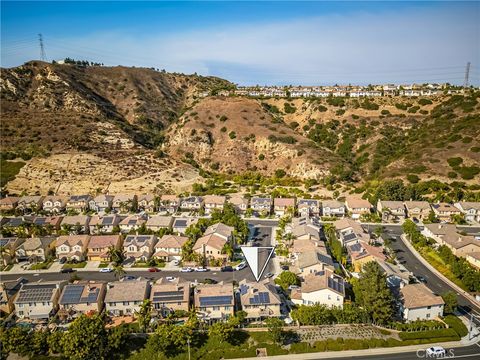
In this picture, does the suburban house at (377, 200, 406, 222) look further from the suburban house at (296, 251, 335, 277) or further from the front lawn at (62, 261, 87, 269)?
the front lawn at (62, 261, 87, 269)

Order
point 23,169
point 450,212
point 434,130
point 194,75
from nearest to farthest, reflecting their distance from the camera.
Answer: point 450,212
point 23,169
point 434,130
point 194,75

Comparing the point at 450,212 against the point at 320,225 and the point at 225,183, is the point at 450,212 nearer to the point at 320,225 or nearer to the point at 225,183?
the point at 320,225

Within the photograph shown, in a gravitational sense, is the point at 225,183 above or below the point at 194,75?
below

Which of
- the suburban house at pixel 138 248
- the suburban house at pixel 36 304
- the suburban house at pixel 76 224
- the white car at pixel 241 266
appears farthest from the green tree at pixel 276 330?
the suburban house at pixel 76 224

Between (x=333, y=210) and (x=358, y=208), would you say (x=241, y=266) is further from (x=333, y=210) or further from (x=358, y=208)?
(x=358, y=208)

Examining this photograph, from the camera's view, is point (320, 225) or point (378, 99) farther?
point (378, 99)

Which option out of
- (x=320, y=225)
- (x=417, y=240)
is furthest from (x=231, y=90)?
(x=417, y=240)

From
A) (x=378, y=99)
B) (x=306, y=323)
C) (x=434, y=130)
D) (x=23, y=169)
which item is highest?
(x=378, y=99)

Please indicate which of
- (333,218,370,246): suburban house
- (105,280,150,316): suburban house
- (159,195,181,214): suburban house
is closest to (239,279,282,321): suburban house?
(105,280,150,316): suburban house
